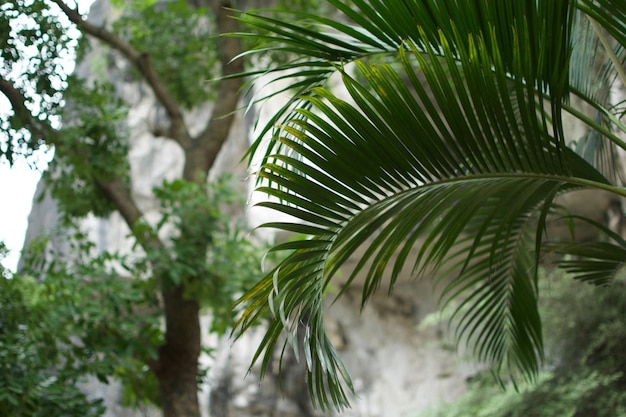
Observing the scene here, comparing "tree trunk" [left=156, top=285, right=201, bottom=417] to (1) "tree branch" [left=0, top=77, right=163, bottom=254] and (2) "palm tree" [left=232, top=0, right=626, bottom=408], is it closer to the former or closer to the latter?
(1) "tree branch" [left=0, top=77, right=163, bottom=254]

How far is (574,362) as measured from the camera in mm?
6082

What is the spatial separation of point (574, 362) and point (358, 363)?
129 inches

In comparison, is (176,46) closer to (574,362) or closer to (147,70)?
(147,70)

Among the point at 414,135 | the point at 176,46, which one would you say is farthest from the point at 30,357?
the point at 176,46

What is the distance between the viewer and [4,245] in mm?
2764

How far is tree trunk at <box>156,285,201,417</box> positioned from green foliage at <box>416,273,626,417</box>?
3.01 meters

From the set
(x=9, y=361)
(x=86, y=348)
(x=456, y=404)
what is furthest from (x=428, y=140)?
(x=456, y=404)

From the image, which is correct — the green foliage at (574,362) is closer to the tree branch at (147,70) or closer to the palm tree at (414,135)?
the tree branch at (147,70)

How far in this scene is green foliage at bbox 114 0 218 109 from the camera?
17.7 ft

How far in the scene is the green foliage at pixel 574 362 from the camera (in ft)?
18.4

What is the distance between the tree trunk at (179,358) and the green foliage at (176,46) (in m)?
2.05

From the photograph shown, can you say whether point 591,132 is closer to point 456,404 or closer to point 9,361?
point 9,361

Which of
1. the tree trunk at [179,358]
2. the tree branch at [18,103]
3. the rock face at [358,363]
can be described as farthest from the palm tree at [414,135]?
the rock face at [358,363]

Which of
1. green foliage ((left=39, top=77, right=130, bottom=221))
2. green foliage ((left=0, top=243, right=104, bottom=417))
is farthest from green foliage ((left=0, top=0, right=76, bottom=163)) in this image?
green foliage ((left=39, top=77, right=130, bottom=221))
